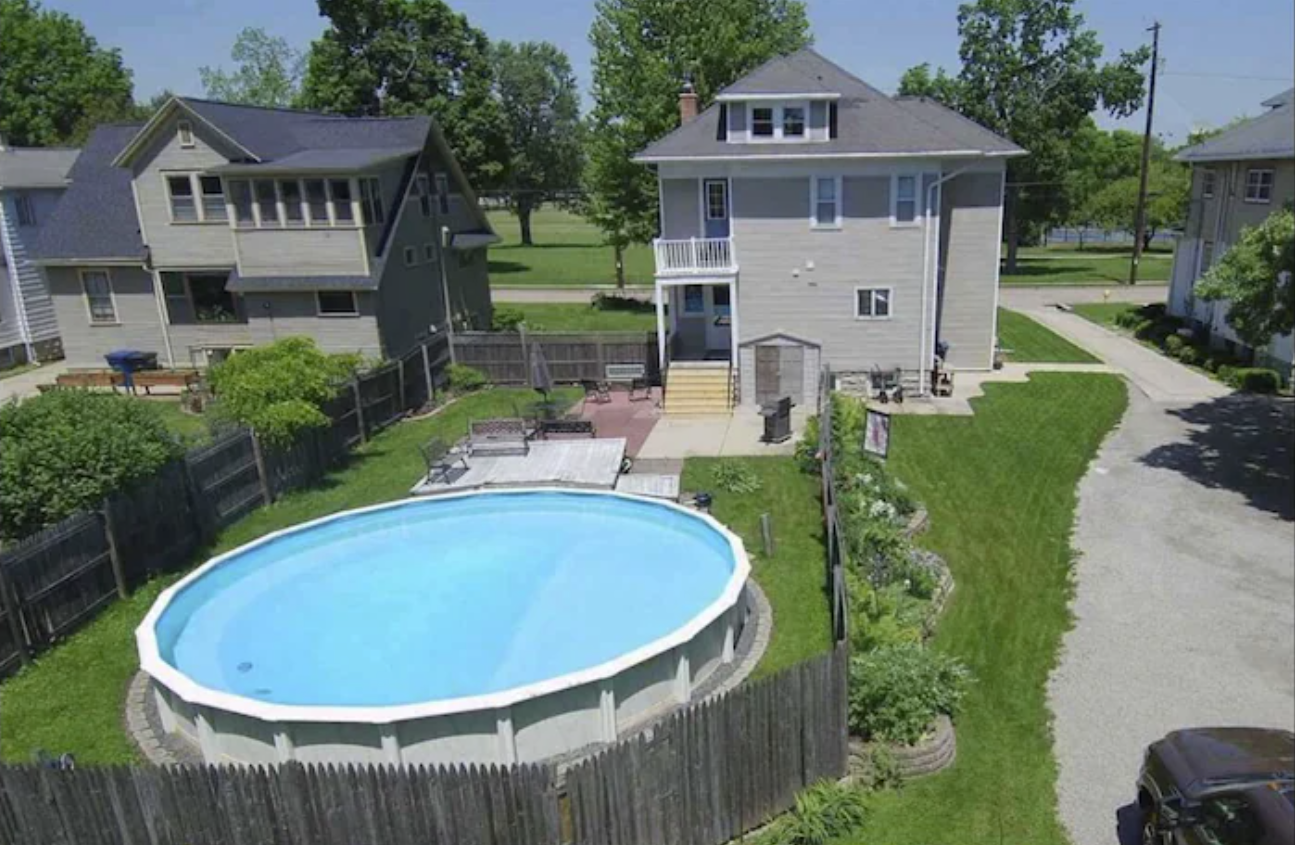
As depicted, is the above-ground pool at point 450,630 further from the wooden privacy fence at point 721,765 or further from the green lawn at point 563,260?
the green lawn at point 563,260

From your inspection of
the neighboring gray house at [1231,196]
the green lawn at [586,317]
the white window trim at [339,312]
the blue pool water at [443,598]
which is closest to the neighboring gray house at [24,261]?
the white window trim at [339,312]

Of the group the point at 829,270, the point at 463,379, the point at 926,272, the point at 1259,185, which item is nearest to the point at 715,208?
the point at 829,270

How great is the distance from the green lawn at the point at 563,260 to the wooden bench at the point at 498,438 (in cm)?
3101

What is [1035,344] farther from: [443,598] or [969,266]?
[443,598]

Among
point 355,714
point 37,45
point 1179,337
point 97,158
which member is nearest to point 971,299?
point 1179,337

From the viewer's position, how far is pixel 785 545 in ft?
55.2

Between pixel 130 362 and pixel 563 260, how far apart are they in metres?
39.0

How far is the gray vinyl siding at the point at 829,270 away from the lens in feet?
87.8

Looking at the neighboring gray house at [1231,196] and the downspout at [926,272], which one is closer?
the downspout at [926,272]

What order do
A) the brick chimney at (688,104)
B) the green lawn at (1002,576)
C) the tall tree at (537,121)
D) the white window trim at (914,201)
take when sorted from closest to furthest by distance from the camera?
the green lawn at (1002,576), the white window trim at (914,201), the brick chimney at (688,104), the tall tree at (537,121)

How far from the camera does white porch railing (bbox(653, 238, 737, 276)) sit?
27219 mm

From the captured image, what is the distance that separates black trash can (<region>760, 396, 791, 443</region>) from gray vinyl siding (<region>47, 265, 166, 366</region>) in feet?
76.0

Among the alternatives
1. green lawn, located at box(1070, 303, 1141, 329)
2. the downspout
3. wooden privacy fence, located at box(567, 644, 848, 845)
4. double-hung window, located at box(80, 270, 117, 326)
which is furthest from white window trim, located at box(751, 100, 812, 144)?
double-hung window, located at box(80, 270, 117, 326)

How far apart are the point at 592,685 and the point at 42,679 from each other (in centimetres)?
841
